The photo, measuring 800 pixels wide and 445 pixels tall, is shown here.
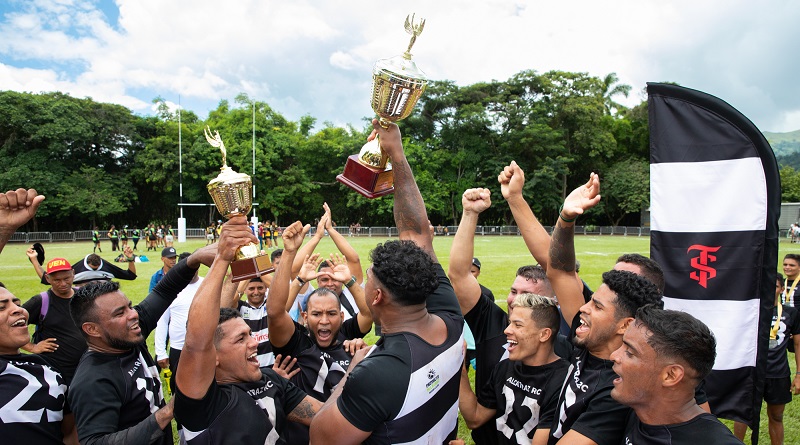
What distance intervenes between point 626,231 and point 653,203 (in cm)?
4293

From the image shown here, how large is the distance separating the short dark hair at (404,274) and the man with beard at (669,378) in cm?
92

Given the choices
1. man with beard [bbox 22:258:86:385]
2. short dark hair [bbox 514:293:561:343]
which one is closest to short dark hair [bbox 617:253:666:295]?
short dark hair [bbox 514:293:561:343]

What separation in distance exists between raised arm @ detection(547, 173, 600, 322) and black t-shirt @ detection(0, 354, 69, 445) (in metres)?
3.00

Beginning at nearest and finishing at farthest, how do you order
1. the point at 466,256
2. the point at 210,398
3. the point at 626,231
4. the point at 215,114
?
the point at 210,398
the point at 466,256
the point at 626,231
the point at 215,114

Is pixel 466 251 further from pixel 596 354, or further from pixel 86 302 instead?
pixel 86 302

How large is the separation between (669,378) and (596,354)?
1.93 feet

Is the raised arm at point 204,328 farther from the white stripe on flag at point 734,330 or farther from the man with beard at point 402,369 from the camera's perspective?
the white stripe on flag at point 734,330

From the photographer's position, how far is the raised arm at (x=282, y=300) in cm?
340

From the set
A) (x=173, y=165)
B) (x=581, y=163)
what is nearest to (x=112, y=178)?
(x=173, y=165)

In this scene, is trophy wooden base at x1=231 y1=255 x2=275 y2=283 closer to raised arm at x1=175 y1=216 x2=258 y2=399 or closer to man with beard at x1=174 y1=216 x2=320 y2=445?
man with beard at x1=174 y1=216 x2=320 y2=445

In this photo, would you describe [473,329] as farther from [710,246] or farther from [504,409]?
[710,246]

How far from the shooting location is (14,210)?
2.82 metres

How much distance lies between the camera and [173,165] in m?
39.2

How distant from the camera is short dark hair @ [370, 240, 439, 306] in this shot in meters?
2.14
